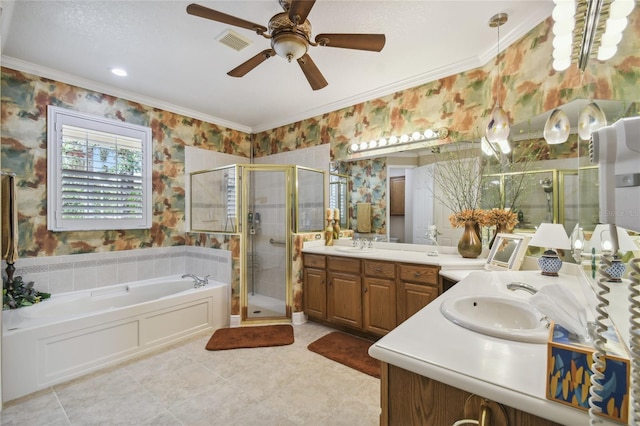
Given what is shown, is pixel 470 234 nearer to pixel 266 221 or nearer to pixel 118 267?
pixel 266 221

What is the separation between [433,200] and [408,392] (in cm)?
237

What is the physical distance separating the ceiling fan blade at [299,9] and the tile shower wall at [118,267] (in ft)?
8.38

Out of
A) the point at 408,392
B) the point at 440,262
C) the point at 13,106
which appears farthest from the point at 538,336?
the point at 13,106

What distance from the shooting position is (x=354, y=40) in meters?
1.82

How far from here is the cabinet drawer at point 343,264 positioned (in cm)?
294

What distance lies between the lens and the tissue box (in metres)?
0.54

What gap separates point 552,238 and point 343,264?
1768mm

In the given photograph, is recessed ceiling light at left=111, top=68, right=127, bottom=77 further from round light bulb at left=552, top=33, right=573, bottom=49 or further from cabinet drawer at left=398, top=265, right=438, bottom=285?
round light bulb at left=552, top=33, right=573, bottom=49

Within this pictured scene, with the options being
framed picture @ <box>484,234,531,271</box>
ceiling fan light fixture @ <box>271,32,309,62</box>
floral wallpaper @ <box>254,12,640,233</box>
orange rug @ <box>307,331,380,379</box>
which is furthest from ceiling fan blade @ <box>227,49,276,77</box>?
orange rug @ <box>307,331,380,379</box>

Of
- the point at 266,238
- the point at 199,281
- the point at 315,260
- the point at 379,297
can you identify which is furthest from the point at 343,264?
the point at 199,281

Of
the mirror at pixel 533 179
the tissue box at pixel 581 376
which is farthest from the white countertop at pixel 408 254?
the tissue box at pixel 581 376

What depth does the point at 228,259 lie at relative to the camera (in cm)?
342

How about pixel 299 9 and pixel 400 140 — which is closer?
pixel 299 9

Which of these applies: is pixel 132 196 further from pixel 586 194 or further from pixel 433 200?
pixel 586 194
